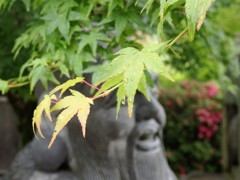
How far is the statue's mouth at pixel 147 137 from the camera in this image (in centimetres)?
237

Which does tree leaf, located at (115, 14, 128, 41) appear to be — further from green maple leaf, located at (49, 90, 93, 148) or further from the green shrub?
the green shrub

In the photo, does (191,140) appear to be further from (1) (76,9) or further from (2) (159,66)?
(2) (159,66)

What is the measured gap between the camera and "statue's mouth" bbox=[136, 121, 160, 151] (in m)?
2.37

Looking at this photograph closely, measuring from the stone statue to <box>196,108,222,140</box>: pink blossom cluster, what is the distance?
3.73m

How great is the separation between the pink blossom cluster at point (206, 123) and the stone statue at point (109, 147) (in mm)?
3728

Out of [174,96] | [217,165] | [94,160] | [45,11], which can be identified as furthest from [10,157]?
[45,11]

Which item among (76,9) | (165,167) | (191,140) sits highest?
(76,9)

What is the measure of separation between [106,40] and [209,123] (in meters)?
4.36

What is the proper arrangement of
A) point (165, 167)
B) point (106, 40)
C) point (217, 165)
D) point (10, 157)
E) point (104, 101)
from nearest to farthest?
1. point (106, 40)
2. point (104, 101)
3. point (165, 167)
4. point (10, 157)
5. point (217, 165)

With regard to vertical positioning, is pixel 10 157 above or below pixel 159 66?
below

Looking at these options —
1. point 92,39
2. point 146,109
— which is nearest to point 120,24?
point 92,39

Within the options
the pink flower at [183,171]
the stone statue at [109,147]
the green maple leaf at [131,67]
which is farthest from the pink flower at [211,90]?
the green maple leaf at [131,67]

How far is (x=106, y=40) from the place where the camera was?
1928 millimetres

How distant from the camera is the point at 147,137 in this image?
2.39 meters
